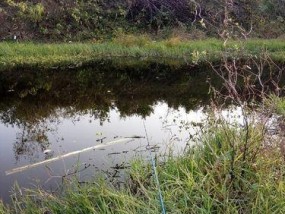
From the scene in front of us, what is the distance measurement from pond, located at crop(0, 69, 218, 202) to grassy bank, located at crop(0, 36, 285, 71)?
3.36ft

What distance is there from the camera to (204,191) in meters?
4.02

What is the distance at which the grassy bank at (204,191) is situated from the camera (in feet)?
12.8

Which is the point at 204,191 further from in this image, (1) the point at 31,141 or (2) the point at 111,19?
(2) the point at 111,19

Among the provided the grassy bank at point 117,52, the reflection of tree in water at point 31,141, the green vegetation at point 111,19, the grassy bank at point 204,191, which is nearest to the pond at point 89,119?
the reflection of tree in water at point 31,141

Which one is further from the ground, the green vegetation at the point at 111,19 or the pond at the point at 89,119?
the green vegetation at the point at 111,19

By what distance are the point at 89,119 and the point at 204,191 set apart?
14.2 feet

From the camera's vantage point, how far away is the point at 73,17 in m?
16.2

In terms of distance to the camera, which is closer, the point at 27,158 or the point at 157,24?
the point at 27,158

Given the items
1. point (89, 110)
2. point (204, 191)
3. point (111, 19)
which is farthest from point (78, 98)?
point (111, 19)

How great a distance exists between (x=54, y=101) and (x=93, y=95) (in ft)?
3.28

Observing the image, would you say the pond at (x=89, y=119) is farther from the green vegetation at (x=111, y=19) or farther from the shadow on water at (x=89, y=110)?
the green vegetation at (x=111, y=19)

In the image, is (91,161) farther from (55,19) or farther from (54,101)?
(55,19)

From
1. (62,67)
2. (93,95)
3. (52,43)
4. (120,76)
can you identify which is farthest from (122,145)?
(52,43)

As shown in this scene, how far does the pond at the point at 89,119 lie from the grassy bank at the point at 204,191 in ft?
1.64
